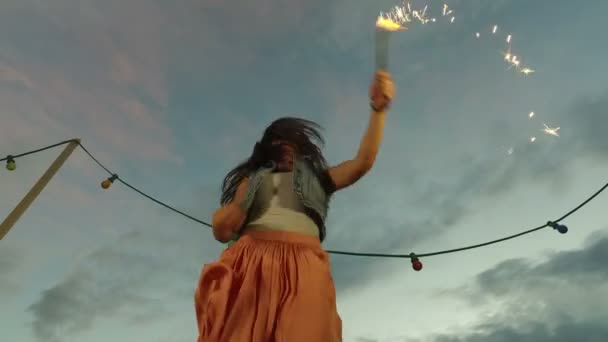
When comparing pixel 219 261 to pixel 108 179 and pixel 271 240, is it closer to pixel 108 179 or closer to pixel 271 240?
pixel 271 240

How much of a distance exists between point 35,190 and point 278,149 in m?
3.99

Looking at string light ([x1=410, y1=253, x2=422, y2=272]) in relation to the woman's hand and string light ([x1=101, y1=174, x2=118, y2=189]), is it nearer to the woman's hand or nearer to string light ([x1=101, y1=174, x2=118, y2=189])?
the woman's hand

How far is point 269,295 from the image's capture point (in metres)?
2.32

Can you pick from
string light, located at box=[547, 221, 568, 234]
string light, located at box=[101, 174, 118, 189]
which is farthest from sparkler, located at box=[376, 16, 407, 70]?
string light, located at box=[101, 174, 118, 189]

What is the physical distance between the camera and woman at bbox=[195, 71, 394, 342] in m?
2.23

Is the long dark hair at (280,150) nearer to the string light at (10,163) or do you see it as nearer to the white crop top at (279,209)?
the white crop top at (279,209)

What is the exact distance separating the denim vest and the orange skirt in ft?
0.75

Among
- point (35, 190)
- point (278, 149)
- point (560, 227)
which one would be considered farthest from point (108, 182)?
point (560, 227)

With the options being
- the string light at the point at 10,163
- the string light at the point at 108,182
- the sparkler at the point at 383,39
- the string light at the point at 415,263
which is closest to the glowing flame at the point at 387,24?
the sparkler at the point at 383,39

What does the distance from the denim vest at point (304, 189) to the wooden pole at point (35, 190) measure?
11.8ft

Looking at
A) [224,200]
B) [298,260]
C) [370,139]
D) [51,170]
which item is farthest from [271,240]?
[51,170]

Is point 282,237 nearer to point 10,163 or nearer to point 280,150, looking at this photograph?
point 280,150

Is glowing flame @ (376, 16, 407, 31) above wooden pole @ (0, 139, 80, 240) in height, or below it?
below

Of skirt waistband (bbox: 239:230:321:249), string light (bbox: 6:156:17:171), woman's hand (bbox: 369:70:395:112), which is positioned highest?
string light (bbox: 6:156:17:171)
